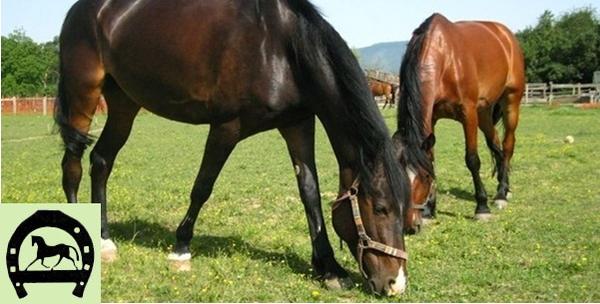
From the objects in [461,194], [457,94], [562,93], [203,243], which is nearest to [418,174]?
[457,94]

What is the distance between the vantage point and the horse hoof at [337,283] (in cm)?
456

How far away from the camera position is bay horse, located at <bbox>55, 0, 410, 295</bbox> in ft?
13.9

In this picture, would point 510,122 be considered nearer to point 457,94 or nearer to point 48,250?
point 457,94

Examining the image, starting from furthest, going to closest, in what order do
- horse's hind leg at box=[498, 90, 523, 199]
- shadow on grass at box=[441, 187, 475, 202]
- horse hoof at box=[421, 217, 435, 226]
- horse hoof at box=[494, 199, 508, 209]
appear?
horse's hind leg at box=[498, 90, 523, 199]
shadow on grass at box=[441, 187, 475, 202]
horse hoof at box=[494, 199, 508, 209]
horse hoof at box=[421, 217, 435, 226]

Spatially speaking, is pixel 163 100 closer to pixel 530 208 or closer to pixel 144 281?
pixel 144 281

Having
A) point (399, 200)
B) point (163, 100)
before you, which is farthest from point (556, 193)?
point (163, 100)

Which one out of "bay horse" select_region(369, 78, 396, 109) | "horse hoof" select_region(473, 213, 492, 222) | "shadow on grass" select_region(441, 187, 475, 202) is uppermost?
"horse hoof" select_region(473, 213, 492, 222)

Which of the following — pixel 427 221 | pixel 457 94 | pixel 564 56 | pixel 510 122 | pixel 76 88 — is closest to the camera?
pixel 76 88

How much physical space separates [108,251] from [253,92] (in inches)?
75.3

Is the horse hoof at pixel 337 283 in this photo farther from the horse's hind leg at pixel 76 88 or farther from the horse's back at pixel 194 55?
the horse's hind leg at pixel 76 88

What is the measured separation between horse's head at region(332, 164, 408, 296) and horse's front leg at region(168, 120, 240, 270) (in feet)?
3.55

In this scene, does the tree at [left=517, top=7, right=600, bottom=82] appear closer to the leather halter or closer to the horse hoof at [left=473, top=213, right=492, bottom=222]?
the horse hoof at [left=473, top=213, right=492, bottom=222]

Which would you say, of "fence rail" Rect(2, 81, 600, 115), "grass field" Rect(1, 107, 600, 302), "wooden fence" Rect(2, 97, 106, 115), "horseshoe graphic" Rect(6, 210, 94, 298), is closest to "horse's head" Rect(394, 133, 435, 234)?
"grass field" Rect(1, 107, 600, 302)

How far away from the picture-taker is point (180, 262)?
4988 millimetres
